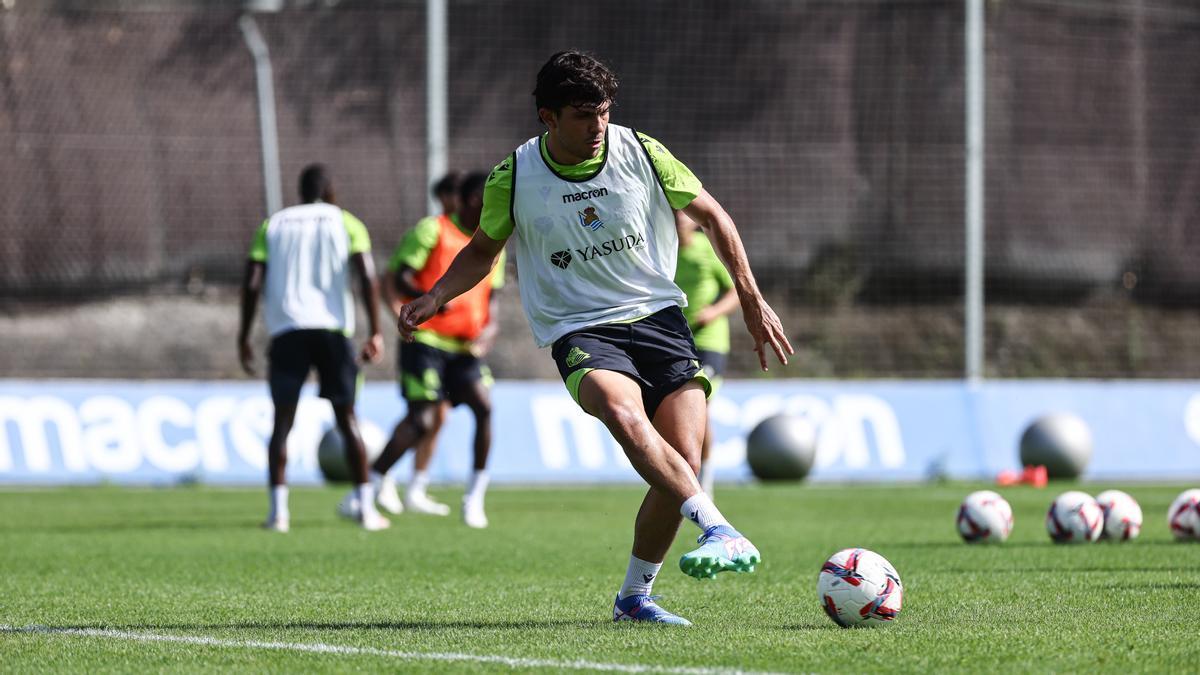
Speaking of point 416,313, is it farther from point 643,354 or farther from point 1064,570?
point 1064,570

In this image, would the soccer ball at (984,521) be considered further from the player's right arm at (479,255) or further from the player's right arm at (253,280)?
the player's right arm at (253,280)

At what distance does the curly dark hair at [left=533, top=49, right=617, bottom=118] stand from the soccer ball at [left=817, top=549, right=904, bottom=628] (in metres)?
1.87

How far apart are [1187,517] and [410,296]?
557 cm

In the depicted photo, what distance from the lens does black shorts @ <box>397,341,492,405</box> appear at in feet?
41.5

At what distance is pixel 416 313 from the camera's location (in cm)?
657

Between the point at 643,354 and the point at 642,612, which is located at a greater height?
the point at 643,354

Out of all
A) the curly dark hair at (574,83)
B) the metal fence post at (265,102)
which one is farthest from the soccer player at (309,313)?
the metal fence post at (265,102)

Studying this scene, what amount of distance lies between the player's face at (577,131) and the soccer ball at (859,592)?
5.68ft

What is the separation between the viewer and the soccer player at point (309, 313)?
1156 cm

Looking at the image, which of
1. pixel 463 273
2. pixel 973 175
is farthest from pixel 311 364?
pixel 973 175

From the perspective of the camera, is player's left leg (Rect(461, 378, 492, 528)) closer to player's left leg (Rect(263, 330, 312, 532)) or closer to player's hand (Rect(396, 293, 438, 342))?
player's left leg (Rect(263, 330, 312, 532))

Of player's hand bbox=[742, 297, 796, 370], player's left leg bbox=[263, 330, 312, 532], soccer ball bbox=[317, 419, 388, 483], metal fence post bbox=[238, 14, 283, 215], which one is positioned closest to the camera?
player's hand bbox=[742, 297, 796, 370]

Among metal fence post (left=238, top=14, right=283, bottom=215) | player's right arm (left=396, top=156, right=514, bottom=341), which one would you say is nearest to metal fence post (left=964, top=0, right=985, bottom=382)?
metal fence post (left=238, top=14, right=283, bottom=215)

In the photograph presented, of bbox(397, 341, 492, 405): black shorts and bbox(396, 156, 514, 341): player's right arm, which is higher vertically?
bbox(396, 156, 514, 341): player's right arm
